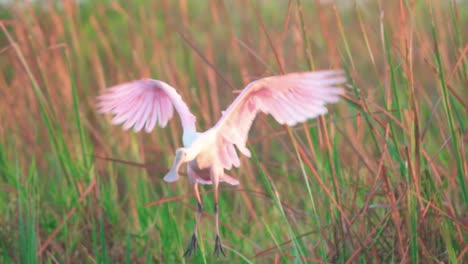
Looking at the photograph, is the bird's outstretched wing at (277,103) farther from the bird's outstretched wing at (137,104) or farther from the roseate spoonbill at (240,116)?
the bird's outstretched wing at (137,104)

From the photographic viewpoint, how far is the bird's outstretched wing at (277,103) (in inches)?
50.6

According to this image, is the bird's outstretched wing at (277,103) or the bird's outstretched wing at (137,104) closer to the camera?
the bird's outstretched wing at (277,103)

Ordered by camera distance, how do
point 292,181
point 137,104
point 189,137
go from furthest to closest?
point 292,181
point 137,104
point 189,137

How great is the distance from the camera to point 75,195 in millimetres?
2258

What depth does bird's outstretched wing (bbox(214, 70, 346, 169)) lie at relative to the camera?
1.29 metres

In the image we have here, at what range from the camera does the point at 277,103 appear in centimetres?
137

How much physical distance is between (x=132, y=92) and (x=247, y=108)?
31 centimetres

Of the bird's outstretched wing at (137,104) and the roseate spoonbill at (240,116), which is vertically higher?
the bird's outstretched wing at (137,104)

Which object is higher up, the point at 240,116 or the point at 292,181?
the point at 240,116

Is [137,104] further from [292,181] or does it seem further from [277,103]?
[292,181]

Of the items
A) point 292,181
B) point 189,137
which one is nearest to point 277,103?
point 189,137

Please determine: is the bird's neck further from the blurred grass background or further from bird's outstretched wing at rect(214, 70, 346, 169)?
the blurred grass background

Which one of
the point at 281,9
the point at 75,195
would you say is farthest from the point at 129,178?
the point at 281,9

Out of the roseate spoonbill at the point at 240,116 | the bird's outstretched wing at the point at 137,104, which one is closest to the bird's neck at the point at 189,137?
the roseate spoonbill at the point at 240,116
